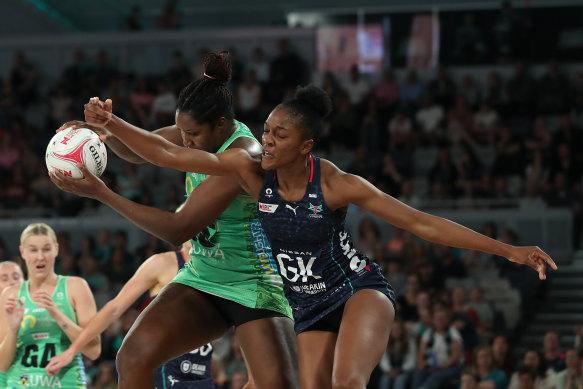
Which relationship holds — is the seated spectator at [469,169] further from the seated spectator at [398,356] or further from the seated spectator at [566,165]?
the seated spectator at [398,356]

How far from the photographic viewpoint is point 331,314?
4.32 m

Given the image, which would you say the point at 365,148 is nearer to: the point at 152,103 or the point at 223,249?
the point at 152,103

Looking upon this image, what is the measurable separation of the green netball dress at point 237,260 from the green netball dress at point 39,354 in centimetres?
166

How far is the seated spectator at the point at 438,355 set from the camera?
8.99 metres

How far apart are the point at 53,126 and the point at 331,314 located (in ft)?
37.7

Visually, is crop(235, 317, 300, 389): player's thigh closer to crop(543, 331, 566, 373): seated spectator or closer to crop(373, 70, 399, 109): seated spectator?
crop(543, 331, 566, 373): seated spectator

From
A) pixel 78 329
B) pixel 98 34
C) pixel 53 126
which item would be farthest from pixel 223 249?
pixel 98 34

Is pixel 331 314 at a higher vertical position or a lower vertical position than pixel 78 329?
higher

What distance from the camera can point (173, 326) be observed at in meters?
4.32

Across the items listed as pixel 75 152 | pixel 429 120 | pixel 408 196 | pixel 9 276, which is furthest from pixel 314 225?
pixel 429 120

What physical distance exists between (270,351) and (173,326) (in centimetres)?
49

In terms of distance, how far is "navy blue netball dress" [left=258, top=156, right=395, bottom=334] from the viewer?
421 cm

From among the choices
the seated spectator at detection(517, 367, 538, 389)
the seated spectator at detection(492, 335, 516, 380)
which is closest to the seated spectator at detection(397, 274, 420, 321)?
the seated spectator at detection(492, 335, 516, 380)

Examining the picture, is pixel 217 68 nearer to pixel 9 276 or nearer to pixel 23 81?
pixel 9 276
